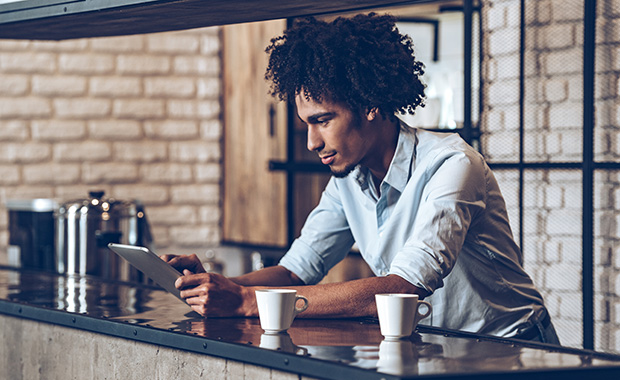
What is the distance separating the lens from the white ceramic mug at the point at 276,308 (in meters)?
1.69

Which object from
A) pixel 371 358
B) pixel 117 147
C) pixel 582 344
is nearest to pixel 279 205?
pixel 117 147

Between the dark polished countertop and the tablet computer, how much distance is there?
0.07 m

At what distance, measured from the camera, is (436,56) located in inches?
157

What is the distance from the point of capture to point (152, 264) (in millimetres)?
1949

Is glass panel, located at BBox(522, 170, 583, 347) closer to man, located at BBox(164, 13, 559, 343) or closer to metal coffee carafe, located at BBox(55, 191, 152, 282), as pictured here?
man, located at BBox(164, 13, 559, 343)

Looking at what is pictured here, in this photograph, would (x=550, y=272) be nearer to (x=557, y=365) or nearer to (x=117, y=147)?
(x=557, y=365)

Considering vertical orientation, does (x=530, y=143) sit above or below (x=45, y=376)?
above

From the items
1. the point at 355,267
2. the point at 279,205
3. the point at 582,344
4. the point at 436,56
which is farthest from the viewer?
the point at 279,205

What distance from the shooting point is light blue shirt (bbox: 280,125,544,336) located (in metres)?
1.86

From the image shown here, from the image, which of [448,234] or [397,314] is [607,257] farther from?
[397,314]

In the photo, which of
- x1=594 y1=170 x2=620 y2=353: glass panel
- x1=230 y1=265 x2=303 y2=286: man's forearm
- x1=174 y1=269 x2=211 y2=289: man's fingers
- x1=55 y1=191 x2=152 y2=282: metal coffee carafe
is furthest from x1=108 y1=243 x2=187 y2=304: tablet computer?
x1=594 y1=170 x2=620 y2=353: glass panel

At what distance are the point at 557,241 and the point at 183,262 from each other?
57.6 inches

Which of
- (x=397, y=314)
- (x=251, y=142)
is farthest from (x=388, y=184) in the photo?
(x=251, y=142)

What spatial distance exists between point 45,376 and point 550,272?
1695 mm
